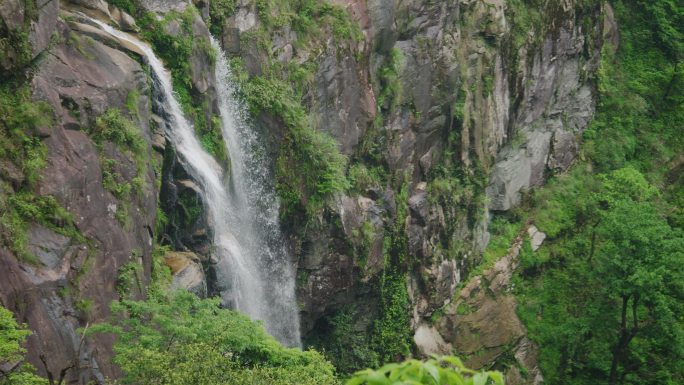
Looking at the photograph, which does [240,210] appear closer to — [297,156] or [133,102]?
[297,156]

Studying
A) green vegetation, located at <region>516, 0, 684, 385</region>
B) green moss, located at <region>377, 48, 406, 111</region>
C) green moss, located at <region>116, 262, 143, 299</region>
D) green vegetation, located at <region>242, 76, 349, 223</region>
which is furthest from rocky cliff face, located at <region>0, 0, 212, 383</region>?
green vegetation, located at <region>516, 0, 684, 385</region>

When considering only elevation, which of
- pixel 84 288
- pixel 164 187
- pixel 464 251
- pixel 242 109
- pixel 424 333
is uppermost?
pixel 242 109

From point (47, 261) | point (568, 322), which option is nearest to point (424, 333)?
point (568, 322)

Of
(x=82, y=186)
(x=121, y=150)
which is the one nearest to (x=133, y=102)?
(x=121, y=150)

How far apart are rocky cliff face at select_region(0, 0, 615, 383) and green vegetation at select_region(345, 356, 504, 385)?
8.89m

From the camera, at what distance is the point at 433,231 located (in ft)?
83.7

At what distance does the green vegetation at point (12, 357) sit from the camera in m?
8.70

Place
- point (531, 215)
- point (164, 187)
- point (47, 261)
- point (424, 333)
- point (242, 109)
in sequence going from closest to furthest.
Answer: point (47, 261), point (164, 187), point (242, 109), point (424, 333), point (531, 215)

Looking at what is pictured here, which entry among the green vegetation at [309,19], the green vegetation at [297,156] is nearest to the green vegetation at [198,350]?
the green vegetation at [297,156]

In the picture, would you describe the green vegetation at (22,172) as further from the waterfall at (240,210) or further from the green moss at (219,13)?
the green moss at (219,13)

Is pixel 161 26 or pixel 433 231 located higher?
pixel 161 26

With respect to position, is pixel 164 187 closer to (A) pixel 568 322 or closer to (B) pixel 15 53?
(B) pixel 15 53

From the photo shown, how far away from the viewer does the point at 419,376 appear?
3133 mm

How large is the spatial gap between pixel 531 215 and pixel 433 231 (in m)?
6.34
